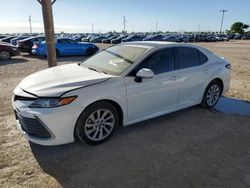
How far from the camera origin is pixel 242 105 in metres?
5.75

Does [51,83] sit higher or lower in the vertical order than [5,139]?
higher

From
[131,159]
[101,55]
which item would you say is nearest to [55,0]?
[101,55]

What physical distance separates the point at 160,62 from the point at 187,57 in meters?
0.84

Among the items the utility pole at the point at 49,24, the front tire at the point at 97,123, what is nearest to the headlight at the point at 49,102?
the front tire at the point at 97,123

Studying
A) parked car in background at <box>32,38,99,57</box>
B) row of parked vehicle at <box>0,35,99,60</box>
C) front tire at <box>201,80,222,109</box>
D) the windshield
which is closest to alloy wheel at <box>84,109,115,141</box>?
the windshield

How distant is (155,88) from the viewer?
4.07 m

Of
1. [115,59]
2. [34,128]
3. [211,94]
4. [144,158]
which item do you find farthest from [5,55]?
[144,158]

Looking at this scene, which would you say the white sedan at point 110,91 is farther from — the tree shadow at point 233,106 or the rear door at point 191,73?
the tree shadow at point 233,106

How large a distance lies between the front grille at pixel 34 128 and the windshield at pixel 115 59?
1.40 m

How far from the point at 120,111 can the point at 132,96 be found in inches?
12.4

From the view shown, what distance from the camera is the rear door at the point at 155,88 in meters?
3.84

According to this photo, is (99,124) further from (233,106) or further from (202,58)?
(233,106)

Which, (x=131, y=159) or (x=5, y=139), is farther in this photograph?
(x=5, y=139)

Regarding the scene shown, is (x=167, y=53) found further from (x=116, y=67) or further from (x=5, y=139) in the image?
(x=5, y=139)
